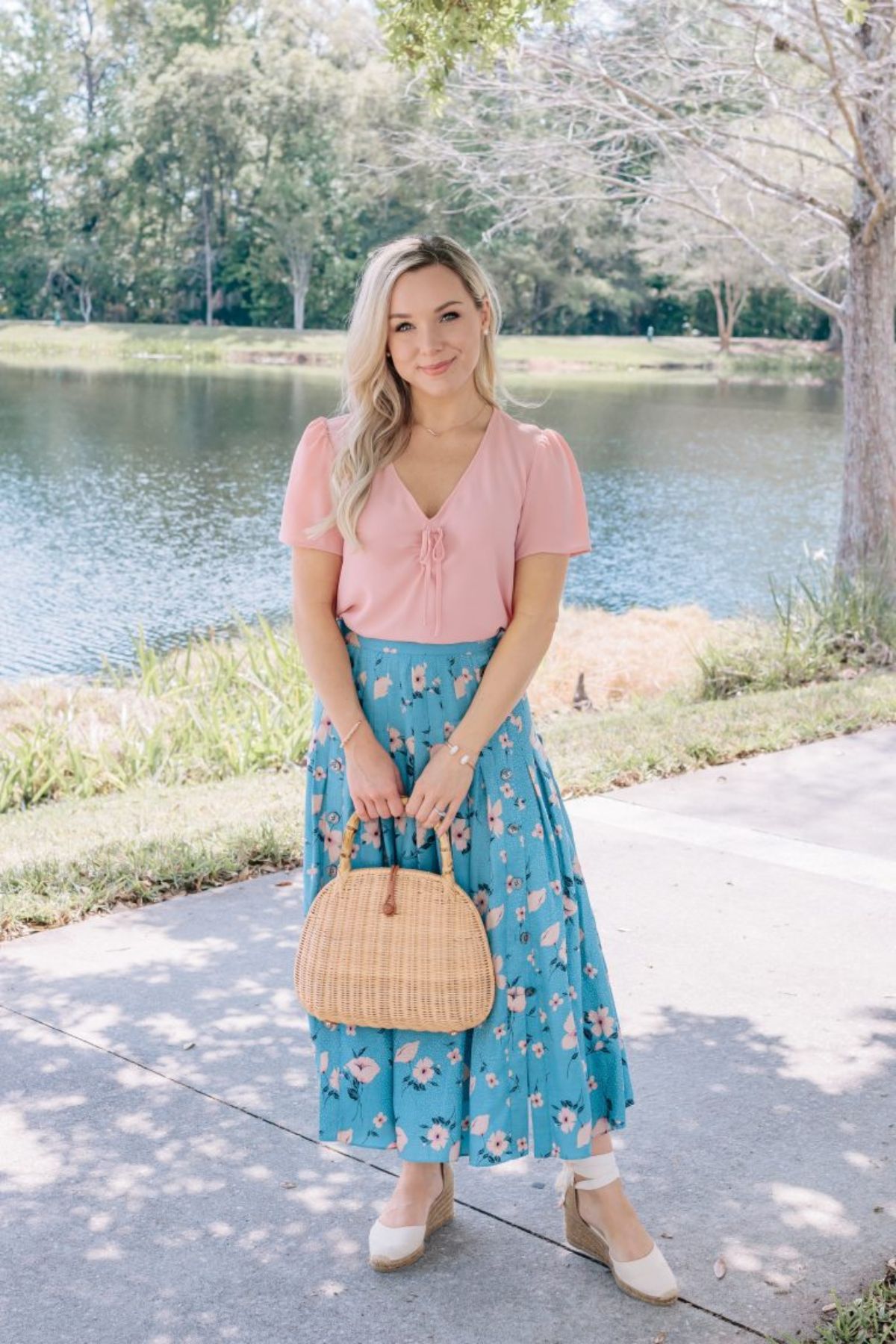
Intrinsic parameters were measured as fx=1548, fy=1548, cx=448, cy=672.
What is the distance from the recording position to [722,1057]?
362cm

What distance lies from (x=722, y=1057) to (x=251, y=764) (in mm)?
4191

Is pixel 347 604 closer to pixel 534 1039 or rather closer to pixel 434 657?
pixel 434 657

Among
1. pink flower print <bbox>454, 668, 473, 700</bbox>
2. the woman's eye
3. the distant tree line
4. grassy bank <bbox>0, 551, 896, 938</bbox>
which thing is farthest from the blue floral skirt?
the distant tree line

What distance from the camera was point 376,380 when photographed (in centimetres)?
276

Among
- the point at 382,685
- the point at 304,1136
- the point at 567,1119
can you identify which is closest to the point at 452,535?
the point at 382,685

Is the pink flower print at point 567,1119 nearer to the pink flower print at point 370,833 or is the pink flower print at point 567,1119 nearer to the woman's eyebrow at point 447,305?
the pink flower print at point 370,833

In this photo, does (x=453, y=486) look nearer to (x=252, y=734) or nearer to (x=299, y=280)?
(x=252, y=734)

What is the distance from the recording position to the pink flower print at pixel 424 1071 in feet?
8.89

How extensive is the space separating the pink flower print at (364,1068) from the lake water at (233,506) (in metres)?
10.1

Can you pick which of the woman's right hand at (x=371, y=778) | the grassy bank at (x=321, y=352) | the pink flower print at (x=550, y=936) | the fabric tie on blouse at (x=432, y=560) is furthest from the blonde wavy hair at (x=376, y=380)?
the grassy bank at (x=321, y=352)

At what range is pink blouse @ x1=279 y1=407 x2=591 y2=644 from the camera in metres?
2.68

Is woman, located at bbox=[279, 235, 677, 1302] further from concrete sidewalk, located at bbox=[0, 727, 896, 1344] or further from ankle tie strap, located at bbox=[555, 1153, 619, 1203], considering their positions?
concrete sidewalk, located at bbox=[0, 727, 896, 1344]

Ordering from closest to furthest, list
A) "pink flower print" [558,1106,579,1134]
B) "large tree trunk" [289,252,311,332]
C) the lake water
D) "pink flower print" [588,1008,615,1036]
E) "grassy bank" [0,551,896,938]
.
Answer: "pink flower print" [558,1106,579,1134] < "pink flower print" [588,1008,615,1036] < "grassy bank" [0,551,896,938] < the lake water < "large tree trunk" [289,252,311,332]

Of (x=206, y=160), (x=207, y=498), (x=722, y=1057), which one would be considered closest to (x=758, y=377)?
(x=206, y=160)
